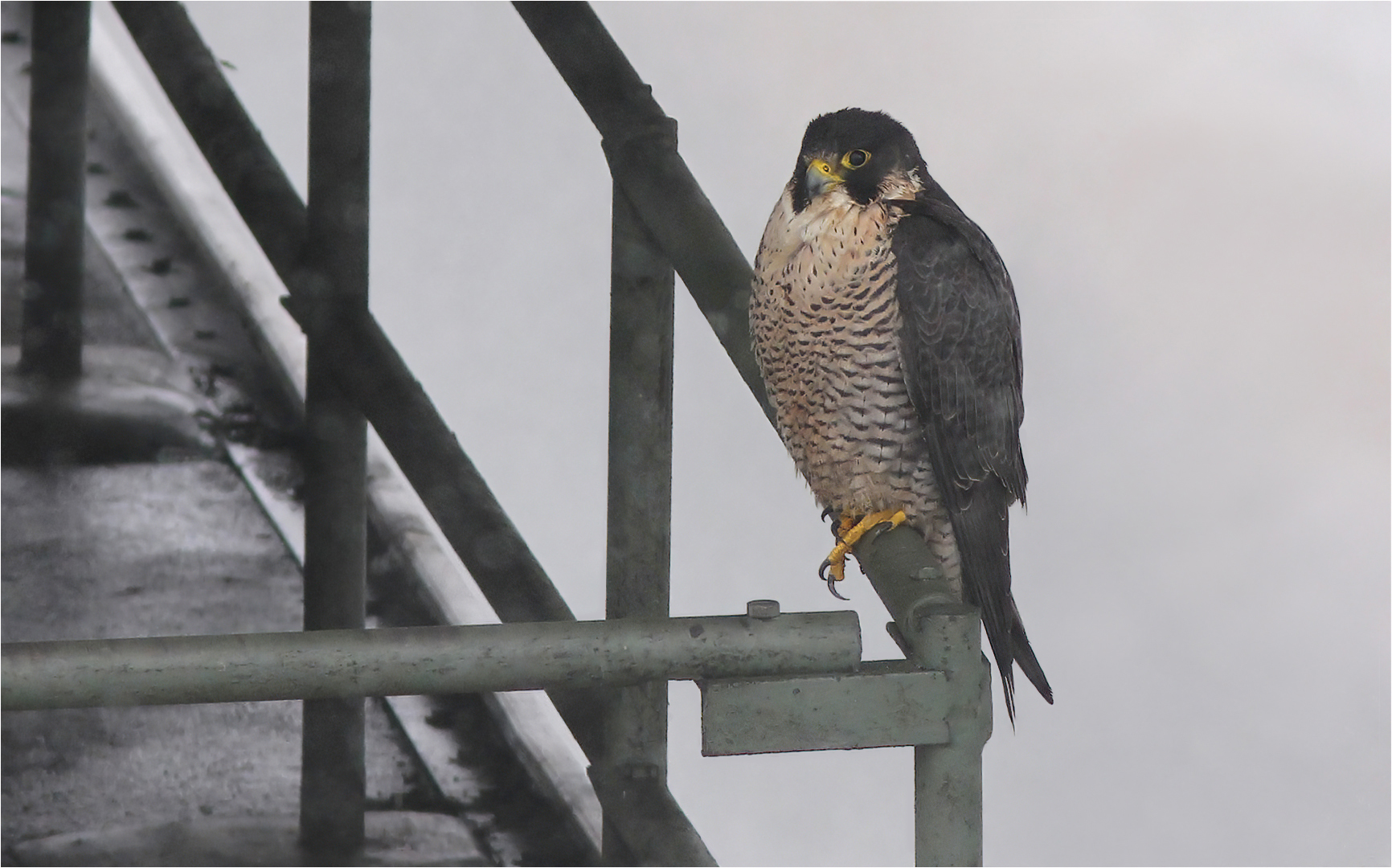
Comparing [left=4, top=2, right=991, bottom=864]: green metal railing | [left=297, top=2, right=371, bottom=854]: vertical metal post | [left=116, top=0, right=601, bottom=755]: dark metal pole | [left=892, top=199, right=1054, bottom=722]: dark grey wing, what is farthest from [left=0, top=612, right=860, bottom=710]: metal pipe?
[left=297, top=2, right=371, bottom=854]: vertical metal post

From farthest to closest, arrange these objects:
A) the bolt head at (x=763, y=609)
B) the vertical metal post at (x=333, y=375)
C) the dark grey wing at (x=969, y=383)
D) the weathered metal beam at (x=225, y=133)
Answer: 1. the weathered metal beam at (x=225, y=133)
2. the vertical metal post at (x=333, y=375)
3. the dark grey wing at (x=969, y=383)
4. the bolt head at (x=763, y=609)

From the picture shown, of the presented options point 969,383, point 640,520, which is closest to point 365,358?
point 640,520

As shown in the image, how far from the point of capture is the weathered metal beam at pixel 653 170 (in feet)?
6.75

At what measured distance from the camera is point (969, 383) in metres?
2.10

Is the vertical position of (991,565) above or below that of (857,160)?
below

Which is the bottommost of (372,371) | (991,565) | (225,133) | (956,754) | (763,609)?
(956,754)

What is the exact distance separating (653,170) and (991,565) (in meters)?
0.66

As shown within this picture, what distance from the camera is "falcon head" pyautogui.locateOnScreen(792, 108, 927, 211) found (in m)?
2.11

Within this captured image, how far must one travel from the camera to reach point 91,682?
1.26 metres

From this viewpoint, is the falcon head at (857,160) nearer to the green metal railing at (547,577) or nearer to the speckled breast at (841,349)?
the speckled breast at (841,349)

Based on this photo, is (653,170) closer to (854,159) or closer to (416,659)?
(854,159)

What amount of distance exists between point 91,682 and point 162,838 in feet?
7.59

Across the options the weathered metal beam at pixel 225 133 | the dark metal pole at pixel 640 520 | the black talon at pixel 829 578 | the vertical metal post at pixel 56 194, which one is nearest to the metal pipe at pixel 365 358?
the weathered metal beam at pixel 225 133

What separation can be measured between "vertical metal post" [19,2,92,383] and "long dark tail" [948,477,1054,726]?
3.22 m
